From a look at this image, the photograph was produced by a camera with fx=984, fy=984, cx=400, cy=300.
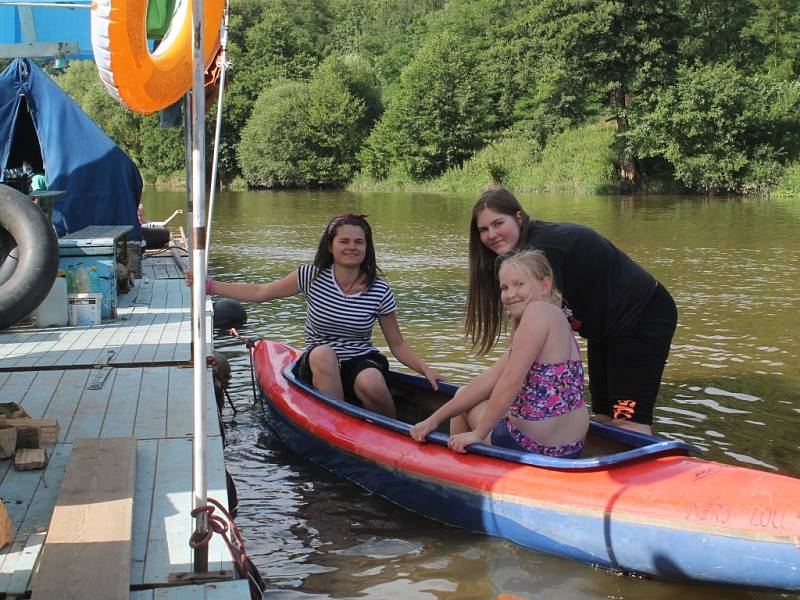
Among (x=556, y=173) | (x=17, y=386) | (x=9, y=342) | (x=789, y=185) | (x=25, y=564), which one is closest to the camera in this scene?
(x=25, y=564)

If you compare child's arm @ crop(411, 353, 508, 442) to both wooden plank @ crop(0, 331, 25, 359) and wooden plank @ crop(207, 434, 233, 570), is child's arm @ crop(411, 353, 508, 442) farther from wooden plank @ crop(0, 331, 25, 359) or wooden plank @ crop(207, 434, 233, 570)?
wooden plank @ crop(0, 331, 25, 359)

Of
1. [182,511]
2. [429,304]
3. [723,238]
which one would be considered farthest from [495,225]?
[723,238]

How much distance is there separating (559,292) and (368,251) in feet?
5.34

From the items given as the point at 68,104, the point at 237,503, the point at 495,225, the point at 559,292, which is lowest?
the point at 237,503

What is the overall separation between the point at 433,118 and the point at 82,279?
133 ft

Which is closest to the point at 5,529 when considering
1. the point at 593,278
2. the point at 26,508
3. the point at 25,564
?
the point at 25,564

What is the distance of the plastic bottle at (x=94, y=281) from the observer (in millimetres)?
8461

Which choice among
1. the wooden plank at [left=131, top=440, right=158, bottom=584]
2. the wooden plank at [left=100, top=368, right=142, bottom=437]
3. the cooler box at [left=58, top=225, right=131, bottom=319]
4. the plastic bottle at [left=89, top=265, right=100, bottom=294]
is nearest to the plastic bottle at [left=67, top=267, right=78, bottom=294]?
the cooler box at [left=58, top=225, right=131, bottom=319]

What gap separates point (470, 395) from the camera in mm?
4758

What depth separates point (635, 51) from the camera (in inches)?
1547

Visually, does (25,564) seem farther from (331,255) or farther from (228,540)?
(331,255)

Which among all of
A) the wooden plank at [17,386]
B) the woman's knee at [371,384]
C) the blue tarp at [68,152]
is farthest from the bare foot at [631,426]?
the blue tarp at [68,152]

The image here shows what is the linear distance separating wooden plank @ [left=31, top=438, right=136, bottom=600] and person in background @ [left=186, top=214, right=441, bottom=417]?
151cm

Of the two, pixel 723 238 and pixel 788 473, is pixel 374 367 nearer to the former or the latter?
pixel 788 473
